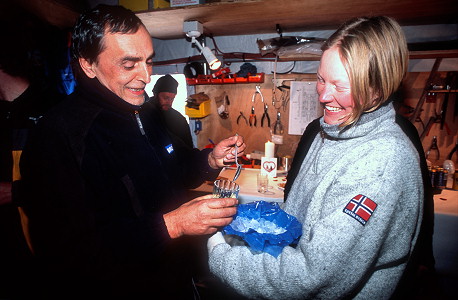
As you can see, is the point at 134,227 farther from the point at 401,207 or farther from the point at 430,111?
the point at 430,111

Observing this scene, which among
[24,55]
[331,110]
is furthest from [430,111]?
[24,55]

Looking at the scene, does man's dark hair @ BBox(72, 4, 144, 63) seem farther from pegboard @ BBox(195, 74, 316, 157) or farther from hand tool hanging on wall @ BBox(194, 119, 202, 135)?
hand tool hanging on wall @ BBox(194, 119, 202, 135)

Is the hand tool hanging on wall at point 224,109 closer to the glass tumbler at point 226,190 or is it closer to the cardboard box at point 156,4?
the cardboard box at point 156,4

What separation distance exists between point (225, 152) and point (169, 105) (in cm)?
266

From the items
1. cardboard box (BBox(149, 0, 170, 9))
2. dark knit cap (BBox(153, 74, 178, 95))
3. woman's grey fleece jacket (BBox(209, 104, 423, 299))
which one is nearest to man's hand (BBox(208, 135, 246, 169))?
woman's grey fleece jacket (BBox(209, 104, 423, 299))

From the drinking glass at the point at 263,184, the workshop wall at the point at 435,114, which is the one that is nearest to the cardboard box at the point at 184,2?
the drinking glass at the point at 263,184

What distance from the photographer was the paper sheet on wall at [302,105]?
12.6ft

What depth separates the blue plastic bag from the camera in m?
1.21

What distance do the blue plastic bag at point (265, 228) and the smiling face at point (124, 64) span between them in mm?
987

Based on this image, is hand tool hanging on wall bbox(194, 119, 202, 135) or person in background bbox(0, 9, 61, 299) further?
hand tool hanging on wall bbox(194, 119, 202, 135)

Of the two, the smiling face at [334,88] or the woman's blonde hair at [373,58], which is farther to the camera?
the smiling face at [334,88]

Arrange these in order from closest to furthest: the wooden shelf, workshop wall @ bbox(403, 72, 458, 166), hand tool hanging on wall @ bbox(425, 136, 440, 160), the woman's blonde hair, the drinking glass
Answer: the woman's blonde hair → the wooden shelf → the drinking glass → workshop wall @ bbox(403, 72, 458, 166) → hand tool hanging on wall @ bbox(425, 136, 440, 160)

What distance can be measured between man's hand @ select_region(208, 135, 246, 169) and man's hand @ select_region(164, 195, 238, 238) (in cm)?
68

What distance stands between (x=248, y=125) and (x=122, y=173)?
3.07 metres
